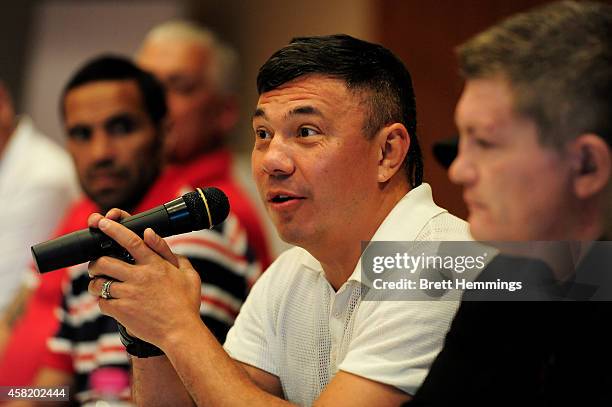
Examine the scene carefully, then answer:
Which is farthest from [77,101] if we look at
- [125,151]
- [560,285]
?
[560,285]

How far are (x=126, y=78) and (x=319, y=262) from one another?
878mm

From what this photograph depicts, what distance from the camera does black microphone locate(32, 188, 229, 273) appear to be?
1146 millimetres

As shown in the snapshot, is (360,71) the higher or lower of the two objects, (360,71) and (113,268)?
the higher

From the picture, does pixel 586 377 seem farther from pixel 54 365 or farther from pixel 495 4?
pixel 54 365

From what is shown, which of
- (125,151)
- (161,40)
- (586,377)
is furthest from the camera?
(161,40)

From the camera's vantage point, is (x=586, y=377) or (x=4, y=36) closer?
(x=586, y=377)

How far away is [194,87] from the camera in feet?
8.36

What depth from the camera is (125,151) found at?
1.94 m

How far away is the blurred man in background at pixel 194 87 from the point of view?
2.44 m

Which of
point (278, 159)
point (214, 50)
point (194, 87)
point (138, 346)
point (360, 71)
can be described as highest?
point (214, 50)

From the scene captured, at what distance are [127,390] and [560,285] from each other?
92 centimetres

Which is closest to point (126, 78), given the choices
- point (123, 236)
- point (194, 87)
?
point (194, 87)

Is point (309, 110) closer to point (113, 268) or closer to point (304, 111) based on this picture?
point (304, 111)

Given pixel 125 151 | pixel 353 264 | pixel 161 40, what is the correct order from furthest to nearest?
pixel 161 40
pixel 125 151
pixel 353 264
